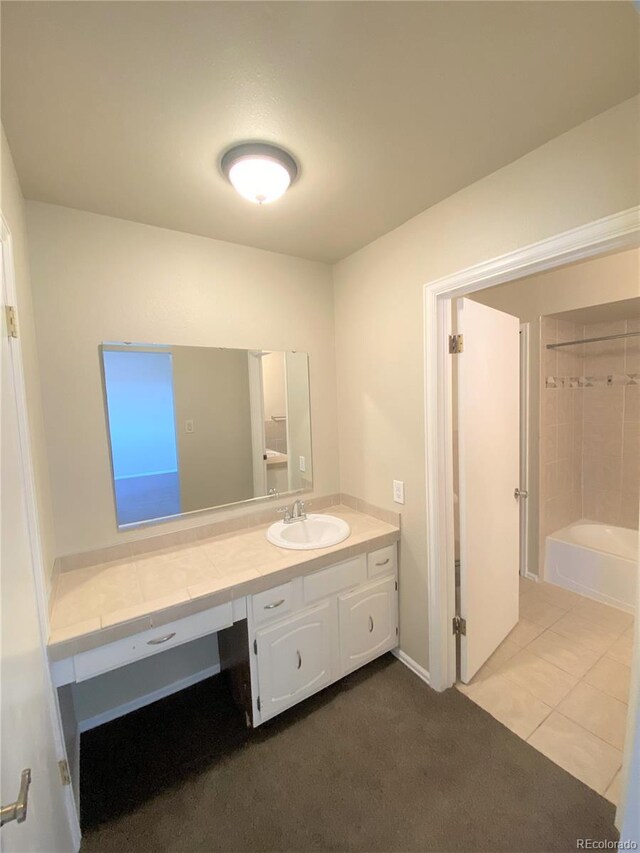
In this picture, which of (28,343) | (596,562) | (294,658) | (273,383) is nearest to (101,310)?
(28,343)

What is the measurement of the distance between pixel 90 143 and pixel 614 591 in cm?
388

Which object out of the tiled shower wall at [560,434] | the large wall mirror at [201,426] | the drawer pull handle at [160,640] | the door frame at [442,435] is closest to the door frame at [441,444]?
the door frame at [442,435]

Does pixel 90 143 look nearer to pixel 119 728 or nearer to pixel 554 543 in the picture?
pixel 119 728

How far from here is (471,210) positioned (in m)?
1.50

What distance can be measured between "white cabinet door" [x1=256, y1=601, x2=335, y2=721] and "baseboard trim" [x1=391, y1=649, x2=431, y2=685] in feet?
1.67

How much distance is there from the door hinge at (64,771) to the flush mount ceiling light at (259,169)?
2.12m

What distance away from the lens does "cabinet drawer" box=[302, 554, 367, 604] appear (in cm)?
165

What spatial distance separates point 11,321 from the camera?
1009 mm

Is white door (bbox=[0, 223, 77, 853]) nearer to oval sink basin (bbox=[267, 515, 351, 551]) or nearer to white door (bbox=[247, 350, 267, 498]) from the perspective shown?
oval sink basin (bbox=[267, 515, 351, 551])

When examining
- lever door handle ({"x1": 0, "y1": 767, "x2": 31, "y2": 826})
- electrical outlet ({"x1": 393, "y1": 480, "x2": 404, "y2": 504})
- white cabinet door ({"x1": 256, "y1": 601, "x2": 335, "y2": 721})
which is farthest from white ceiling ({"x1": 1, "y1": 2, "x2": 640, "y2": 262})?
white cabinet door ({"x1": 256, "y1": 601, "x2": 335, "y2": 721})

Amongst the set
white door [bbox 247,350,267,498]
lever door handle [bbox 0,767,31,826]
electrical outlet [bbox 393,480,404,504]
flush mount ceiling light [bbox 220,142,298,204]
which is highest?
flush mount ceiling light [bbox 220,142,298,204]

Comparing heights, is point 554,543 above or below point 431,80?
below

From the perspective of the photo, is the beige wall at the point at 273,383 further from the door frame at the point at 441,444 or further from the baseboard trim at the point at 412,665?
the baseboard trim at the point at 412,665

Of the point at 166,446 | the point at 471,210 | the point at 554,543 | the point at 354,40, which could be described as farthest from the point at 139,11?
the point at 554,543
